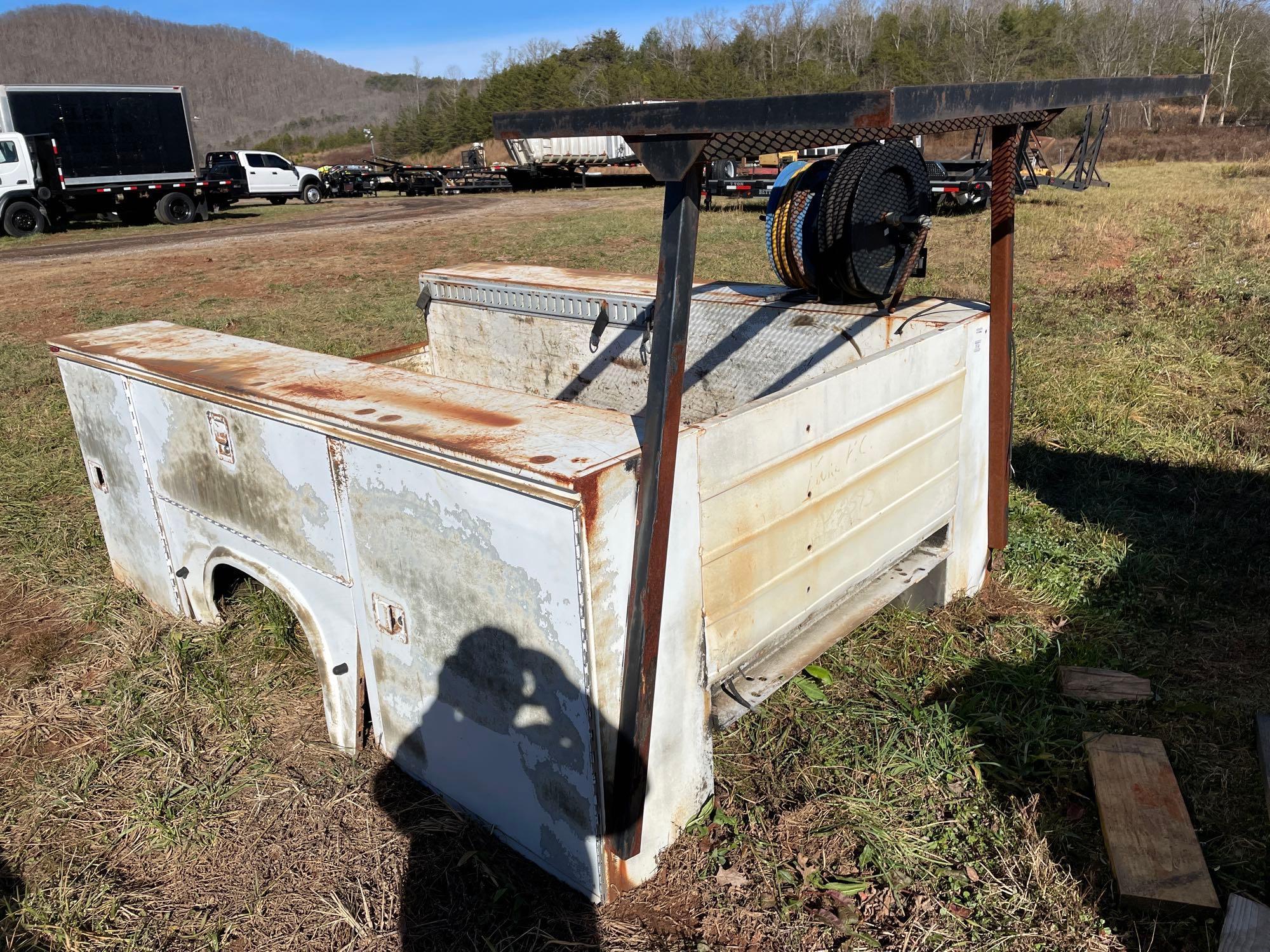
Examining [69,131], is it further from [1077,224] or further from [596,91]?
[596,91]

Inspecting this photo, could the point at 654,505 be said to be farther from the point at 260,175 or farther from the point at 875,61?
the point at 875,61

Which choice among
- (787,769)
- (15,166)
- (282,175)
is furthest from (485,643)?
(282,175)

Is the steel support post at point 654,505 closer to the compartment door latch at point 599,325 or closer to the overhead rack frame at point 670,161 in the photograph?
the overhead rack frame at point 670,161

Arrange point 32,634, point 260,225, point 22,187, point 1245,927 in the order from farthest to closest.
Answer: point 260,225
point 22,187
point 32,634
point 1245,927

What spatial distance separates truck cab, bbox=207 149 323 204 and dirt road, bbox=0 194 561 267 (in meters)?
0.61

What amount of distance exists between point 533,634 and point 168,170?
20997mm

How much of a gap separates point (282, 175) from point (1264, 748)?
2628 cm

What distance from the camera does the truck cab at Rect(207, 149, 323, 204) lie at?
23.1 metres

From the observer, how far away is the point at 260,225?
19062mm

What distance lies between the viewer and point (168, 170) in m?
19.1

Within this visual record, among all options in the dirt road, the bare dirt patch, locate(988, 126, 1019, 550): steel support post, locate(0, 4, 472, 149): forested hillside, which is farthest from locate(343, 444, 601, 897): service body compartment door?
locate(0, 4, 472, 149): forested hillside

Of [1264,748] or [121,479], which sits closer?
[1264,748]

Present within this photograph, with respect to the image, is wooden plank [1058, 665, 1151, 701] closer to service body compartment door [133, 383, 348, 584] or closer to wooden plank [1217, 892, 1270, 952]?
wooden plank [1217, 892, 1270, 952]

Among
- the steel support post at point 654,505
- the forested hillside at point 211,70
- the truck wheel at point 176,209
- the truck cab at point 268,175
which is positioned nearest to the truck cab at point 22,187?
the truck wheel at point 176,209
